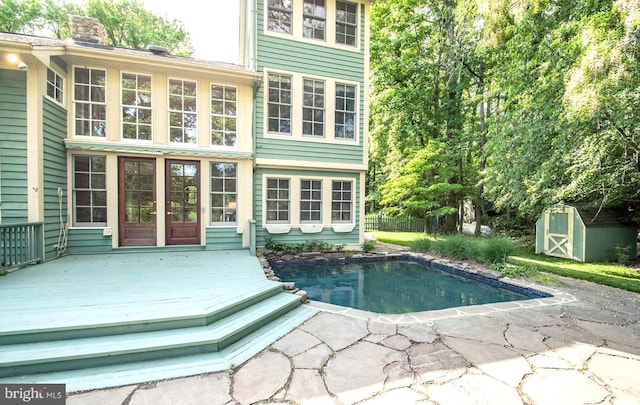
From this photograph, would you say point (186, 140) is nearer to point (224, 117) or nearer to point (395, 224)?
point (224, 117)

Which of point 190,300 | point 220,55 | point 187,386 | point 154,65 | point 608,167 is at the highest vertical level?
point 220,55

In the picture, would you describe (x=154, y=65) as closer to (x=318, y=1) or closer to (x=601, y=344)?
(x=318, y=1)

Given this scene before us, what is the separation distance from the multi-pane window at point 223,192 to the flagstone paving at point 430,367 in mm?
4388

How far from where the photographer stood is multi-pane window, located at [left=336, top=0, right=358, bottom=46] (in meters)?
8.01

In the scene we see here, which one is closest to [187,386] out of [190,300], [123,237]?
[190,300]

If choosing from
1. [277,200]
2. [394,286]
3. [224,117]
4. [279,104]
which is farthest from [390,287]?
[224,117]

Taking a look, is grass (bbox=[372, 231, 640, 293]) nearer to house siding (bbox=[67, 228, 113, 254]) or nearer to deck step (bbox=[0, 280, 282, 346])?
deck step (bbox=[0, 280, 282, 346])

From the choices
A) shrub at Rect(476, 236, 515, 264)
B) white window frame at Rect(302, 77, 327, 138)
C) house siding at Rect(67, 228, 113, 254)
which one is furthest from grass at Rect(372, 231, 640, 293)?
house siding at Rect(67, 228, 113, 254)

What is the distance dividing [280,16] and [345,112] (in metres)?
3.02

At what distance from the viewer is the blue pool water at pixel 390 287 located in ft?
15.5

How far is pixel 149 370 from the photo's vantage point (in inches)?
95.4

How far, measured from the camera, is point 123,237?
253 inches

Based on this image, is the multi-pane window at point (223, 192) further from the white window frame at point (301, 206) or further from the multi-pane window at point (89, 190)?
the multi-pane window at point (89, 190)

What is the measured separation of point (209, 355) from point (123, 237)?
201 inches
